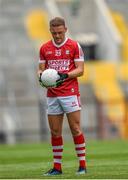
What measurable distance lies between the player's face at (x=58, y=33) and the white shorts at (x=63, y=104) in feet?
→ 2.58

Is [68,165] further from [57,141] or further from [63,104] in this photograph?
[63,104]

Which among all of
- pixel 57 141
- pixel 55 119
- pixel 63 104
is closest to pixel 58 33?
pixel 63 104

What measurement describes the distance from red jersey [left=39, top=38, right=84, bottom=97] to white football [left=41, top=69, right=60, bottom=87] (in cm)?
25

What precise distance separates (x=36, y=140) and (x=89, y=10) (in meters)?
11.0

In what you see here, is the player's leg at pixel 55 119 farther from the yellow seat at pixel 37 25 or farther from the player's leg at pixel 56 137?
the yellow seat at pixel 37 25

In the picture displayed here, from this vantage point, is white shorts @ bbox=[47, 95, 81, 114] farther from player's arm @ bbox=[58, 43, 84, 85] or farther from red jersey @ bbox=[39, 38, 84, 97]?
player's arm @ bbox=[58, 43, 84, 85]

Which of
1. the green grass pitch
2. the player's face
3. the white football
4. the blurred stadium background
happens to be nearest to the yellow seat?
the blurred stadium background

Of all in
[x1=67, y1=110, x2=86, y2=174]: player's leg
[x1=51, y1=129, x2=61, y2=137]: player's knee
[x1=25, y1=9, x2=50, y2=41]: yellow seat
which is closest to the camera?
[x1=67, y1=110, x2=86, y2=174]: player's leg

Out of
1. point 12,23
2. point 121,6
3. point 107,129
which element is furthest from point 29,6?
point 107,129

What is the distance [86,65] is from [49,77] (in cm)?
2384

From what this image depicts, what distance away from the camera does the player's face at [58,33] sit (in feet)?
39.1

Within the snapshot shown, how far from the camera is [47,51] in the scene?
1223 centimetres

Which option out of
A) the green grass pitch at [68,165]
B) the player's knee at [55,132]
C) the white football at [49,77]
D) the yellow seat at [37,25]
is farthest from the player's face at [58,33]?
the yellow seat at [37,25]

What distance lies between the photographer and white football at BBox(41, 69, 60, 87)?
11844 millimetres
